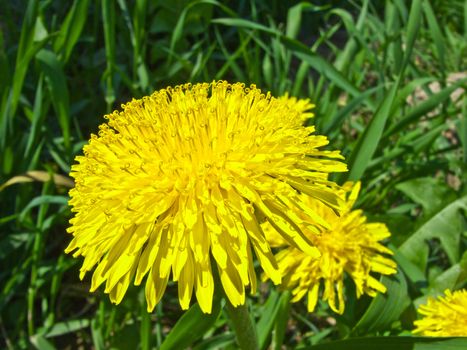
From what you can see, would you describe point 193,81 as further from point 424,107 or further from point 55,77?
point 424,107

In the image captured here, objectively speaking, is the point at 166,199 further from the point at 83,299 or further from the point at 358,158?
the point at 83,299

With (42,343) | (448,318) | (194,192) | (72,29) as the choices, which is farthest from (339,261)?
(72,29)

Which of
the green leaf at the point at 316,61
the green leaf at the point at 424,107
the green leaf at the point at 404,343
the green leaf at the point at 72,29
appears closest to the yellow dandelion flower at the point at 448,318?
the green leaf at the point at 404,343

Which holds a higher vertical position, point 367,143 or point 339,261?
point 367,143

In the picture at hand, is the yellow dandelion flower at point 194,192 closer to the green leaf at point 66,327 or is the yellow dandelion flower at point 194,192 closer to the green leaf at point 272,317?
the green leaf at point 272,317

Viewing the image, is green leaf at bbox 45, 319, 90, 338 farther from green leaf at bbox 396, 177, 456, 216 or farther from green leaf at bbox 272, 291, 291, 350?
green leaf at bbox 396, 177, 456, 216

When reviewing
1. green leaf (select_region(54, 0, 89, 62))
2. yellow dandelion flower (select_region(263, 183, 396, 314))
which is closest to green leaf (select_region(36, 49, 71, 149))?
green leaf (select_region(54, 0, 89, 62))
